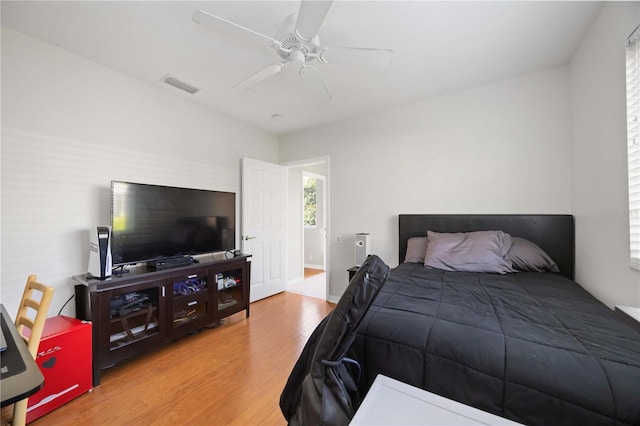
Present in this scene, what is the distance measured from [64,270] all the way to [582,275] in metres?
4.42

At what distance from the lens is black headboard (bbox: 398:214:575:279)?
7.71ft

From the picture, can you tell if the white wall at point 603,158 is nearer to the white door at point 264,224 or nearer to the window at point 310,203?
the white door at point 264,224

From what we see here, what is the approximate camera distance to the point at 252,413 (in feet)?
5.17

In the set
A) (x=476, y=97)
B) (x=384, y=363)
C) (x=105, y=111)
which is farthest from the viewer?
(x=476, y=97)

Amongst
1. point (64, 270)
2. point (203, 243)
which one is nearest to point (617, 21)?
point (203, 243)

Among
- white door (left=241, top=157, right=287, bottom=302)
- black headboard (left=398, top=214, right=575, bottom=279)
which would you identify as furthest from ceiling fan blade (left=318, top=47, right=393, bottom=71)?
white door (left=241, top=157, right=287, bottom=302)

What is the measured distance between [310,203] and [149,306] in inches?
176

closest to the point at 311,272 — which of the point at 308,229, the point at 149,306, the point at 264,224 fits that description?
the point at 308,229

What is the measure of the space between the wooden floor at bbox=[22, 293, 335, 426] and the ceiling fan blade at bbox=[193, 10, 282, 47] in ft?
7.63

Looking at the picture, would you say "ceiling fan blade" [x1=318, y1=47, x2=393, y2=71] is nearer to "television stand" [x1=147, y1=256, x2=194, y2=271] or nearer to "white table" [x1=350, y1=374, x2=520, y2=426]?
"white table" [x1=350, y1=374, x2=520, y2=426]

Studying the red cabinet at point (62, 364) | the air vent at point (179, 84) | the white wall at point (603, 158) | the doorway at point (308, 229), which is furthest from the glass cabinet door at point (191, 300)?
the white wall at point (603, 158)

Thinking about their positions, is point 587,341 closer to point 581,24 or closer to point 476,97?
point 581,24

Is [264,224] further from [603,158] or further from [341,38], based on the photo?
[603,158]

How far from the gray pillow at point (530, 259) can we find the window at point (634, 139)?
0.81 m
